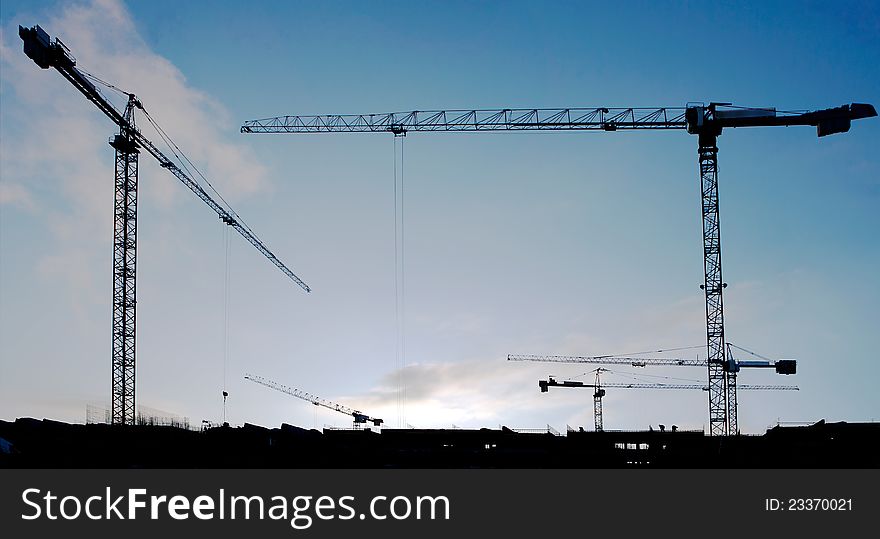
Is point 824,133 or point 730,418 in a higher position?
point 824,133

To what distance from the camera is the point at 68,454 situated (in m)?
86.2

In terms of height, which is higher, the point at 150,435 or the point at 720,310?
the point at 720,310

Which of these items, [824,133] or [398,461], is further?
[824,133]
